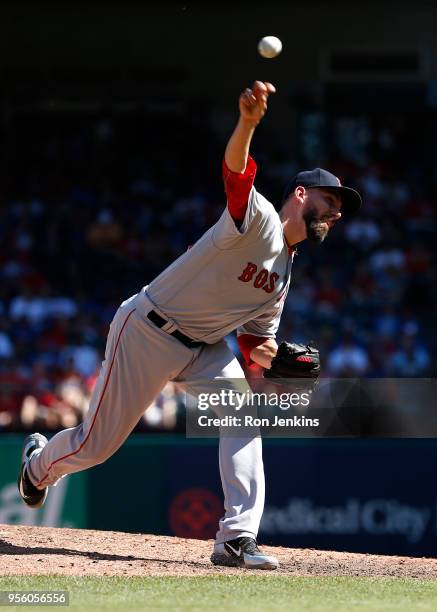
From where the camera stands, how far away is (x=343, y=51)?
19344 millimetres

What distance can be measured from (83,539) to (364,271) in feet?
30.1

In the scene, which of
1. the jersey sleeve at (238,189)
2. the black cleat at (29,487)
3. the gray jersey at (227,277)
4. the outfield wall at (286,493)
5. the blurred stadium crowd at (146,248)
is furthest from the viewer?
the blurred stadium crowd at (146,248)

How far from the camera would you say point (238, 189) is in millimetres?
4652

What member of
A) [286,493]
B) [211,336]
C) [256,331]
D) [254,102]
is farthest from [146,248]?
[254,102]

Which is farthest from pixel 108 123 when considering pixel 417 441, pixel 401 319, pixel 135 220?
pixel 417 441

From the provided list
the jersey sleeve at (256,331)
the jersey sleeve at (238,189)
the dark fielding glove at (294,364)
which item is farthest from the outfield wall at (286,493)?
the jersey sleeve at (238,189)

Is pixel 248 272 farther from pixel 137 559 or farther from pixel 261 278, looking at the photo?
pixel 137 559

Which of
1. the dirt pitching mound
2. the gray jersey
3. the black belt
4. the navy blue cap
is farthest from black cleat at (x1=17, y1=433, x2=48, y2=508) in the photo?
the navy blue cap

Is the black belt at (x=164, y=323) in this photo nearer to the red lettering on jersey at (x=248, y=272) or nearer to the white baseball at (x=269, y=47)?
the red lettering on jersey at (x=248, y=272)

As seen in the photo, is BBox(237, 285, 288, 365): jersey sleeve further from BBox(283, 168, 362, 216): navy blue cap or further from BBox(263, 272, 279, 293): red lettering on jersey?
BBox(283, 168, 362, 216): navy blue cap

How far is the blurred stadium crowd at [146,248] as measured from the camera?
1216cm

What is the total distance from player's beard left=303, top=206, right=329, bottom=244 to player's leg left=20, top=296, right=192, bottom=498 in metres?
0.75

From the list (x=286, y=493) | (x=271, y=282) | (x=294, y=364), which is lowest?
(x=286, y=493)

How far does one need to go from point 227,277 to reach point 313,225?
480 mm
